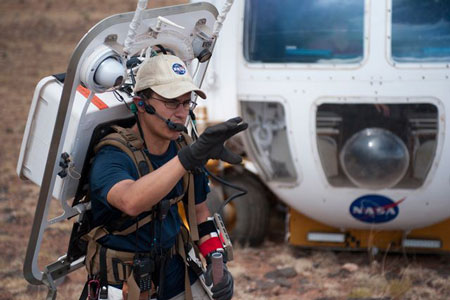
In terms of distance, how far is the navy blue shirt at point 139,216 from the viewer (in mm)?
2816

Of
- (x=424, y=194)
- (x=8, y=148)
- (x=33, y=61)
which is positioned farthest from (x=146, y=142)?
(x=33, y=61)

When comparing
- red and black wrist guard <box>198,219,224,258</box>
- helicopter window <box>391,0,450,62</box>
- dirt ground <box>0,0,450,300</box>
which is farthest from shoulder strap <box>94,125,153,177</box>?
helicopter window <box>391,0,450,62</box>

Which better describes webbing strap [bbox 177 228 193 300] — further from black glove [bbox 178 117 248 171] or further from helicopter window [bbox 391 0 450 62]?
helicopter window [bbox 391 0 450 62]

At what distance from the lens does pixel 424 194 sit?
5.29m

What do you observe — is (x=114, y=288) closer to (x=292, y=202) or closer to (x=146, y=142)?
(x=146, y=142)

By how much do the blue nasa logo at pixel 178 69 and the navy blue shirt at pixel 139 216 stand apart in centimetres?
38

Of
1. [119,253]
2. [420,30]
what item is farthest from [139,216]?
[420,30]

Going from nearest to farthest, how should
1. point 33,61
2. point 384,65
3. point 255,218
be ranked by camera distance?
point 384,65 → point 255,218 → point 33,61

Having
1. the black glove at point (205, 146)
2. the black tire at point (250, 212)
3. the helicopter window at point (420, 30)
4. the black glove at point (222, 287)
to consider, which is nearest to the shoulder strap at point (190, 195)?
the black glove at point (222, 287)

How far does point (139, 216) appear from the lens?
3002mm

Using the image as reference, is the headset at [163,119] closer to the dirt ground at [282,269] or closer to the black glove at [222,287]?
the black glove at [222,287]

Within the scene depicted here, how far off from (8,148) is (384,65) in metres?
7.41

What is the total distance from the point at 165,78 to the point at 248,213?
11.8 ft

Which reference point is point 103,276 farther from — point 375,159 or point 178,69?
point 375,159
